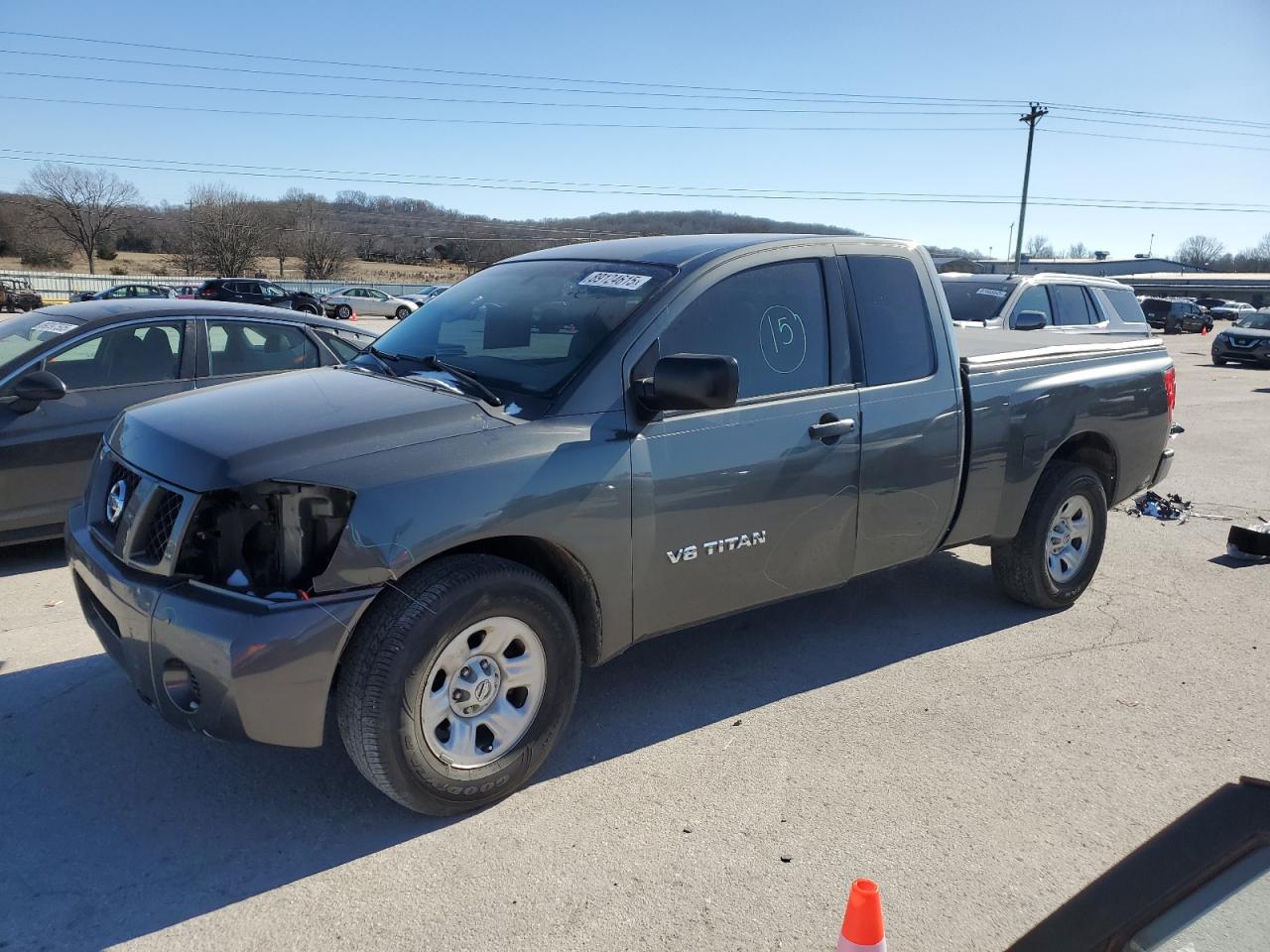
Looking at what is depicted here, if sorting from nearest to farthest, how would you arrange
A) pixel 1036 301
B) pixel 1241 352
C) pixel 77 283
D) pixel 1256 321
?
pixel 1036 301 → pixel 1241 352 → pixel 1256 321 → pixel 77 283

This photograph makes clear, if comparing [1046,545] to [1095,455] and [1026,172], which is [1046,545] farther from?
[1026,172]

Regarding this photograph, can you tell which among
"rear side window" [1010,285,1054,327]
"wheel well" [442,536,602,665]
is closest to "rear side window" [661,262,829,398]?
"wheel well" [442,536,602,665]

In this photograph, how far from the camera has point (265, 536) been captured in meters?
3.01

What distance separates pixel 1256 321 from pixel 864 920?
30.9m

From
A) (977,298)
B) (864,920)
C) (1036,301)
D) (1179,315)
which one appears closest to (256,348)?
(864,920)

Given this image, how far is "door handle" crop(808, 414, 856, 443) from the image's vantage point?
402cm

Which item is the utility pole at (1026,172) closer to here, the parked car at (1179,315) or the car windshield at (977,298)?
the parked car at (1179,315)

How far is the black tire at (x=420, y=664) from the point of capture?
2965mm

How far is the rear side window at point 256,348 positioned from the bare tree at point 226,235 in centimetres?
7906

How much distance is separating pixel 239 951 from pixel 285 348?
4.97m

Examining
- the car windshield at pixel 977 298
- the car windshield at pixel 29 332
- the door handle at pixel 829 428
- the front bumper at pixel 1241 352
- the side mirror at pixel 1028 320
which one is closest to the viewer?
the door handle at pixel 829 428

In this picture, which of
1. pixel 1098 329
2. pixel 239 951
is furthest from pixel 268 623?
pixel 1098 329

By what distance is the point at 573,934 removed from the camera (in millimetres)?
2715

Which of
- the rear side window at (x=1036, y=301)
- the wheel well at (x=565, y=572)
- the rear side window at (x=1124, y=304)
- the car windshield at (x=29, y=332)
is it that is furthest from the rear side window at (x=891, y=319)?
the rear side window at (x=1124, y=304)
